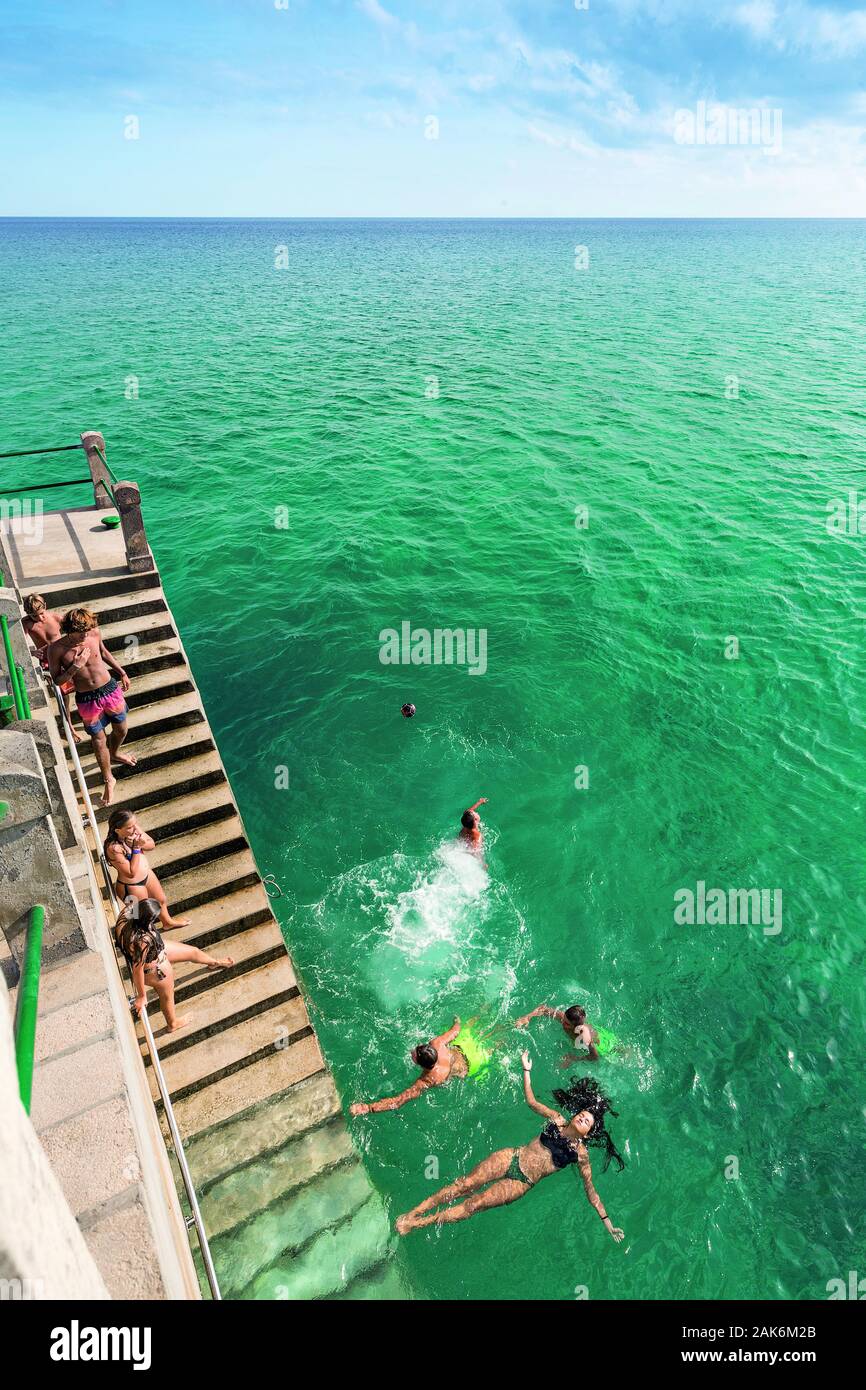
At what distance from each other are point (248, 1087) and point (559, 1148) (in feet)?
12.7

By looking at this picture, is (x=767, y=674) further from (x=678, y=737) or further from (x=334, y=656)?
(x=334, y=656)

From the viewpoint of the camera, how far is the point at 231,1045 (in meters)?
8.66

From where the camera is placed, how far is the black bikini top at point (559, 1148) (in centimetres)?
844

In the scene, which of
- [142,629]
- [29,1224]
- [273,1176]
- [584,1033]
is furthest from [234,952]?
[29,1224]

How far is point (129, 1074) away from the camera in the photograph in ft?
17.7

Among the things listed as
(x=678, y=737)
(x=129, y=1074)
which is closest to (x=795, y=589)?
(x=678, y=737)

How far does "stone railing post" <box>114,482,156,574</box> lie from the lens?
1041 centimetres

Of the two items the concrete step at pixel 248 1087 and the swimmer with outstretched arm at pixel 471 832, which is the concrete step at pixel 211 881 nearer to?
the concrete step at pixel 248 1087

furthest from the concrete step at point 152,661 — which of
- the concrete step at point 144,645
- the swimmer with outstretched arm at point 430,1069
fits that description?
the swimmer with outstretched arm at point 430,1069

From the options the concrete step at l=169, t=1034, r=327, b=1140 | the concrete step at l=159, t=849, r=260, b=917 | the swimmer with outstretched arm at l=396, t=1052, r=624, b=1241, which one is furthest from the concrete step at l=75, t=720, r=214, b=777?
the swimmer with outstretched arm at l=396, t=1052, r=624, b=1241

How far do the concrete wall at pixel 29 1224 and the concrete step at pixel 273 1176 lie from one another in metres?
5.55

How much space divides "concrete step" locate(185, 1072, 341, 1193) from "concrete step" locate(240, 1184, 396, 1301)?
1.99ft

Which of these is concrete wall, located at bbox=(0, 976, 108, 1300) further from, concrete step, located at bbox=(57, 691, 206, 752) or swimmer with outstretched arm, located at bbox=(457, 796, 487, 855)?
swimmer with outstretched arm, located at bbox=(457, 796, 487, 855)

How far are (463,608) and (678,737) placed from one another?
7164mm
